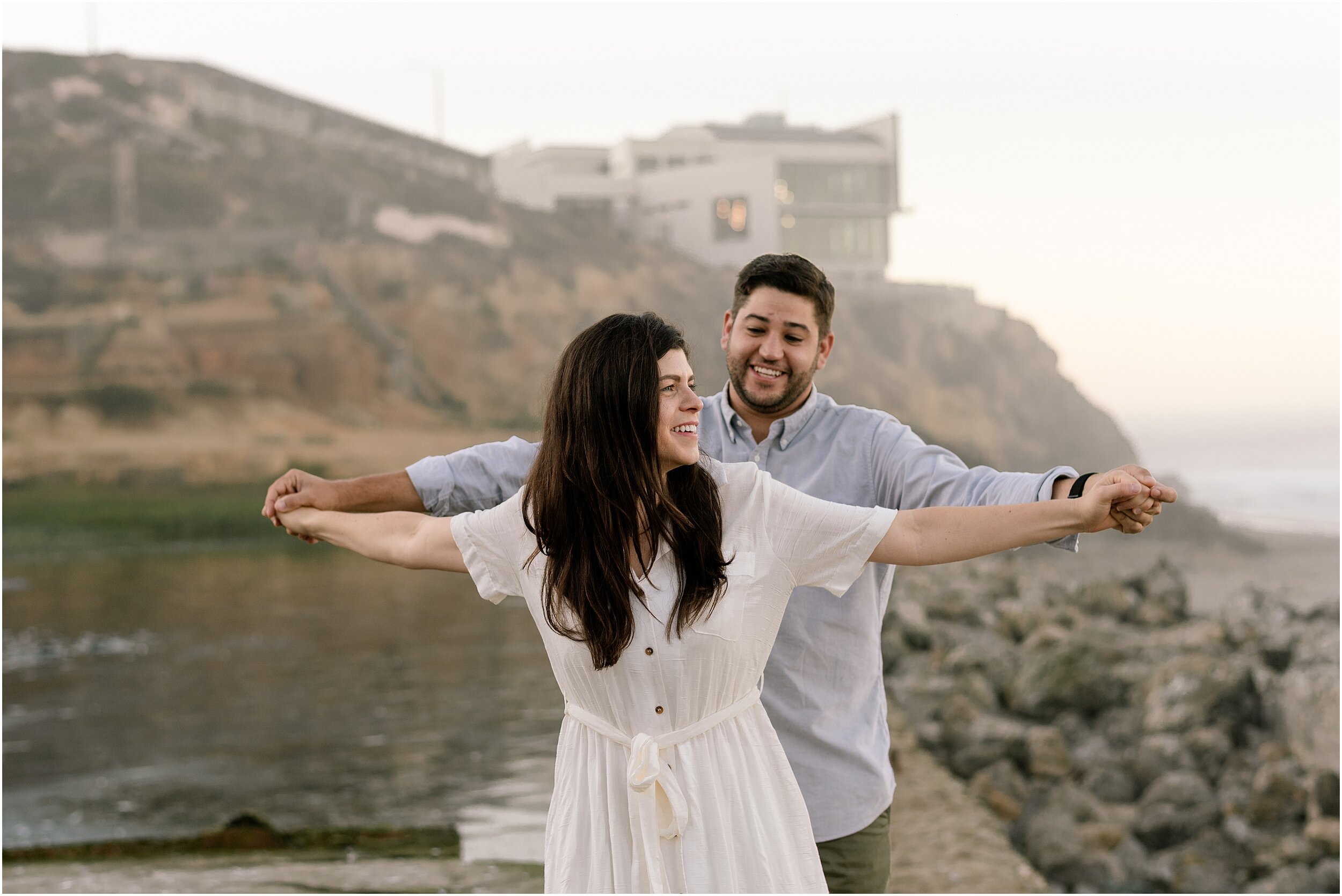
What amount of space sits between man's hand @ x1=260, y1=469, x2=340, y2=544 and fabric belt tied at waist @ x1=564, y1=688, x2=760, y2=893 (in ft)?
2.73

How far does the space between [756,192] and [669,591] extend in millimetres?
33519

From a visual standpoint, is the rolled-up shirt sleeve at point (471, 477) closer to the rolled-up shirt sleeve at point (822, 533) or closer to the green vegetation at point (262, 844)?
the rolled-up shirt sleeve at point (822, 533)

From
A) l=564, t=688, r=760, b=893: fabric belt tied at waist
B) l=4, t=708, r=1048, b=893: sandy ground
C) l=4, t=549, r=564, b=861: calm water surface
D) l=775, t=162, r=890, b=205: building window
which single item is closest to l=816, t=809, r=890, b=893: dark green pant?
l=564, t=688, r=760, b=893: fabric belt tied at waist

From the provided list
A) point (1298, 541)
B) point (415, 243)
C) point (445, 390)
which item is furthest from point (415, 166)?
point (1298, 541)

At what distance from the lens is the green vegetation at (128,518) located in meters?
29.9

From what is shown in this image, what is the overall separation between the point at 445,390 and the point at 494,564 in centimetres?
3496

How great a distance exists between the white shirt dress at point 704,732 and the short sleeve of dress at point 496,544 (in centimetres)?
3

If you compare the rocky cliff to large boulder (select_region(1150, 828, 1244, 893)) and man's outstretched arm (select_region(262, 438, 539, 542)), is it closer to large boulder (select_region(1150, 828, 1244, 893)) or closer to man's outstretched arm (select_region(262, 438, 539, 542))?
large boulder (select_region(1150, 828, 1244, 893))

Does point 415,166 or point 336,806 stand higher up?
point 415,166

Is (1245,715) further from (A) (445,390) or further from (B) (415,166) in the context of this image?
(B) (415,166)

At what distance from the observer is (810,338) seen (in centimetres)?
246

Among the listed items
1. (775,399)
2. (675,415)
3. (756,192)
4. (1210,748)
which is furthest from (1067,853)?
(756,192)

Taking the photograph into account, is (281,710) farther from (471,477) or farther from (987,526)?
(987,526)

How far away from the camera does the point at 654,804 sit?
5.74 ft
